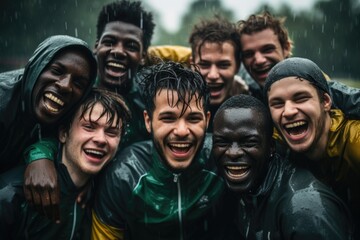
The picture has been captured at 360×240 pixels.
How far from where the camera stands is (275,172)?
3.56 m

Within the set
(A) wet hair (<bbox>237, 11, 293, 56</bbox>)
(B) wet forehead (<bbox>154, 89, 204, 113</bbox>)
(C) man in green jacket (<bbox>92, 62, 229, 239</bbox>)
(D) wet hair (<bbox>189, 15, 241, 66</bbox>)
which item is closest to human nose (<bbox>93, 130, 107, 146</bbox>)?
(C) man in green jacket (<bbox>92, 62, 229, 239</bbox>)

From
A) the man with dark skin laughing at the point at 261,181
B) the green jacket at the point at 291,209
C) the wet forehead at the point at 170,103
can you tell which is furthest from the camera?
the wet forehead at the point at 170,103

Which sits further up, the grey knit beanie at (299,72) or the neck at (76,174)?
the grey knit beanie at (299,72)

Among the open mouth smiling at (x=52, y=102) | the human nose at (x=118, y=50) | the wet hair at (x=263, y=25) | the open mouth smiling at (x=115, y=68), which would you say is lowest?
the open mouth smiling at (x=52, y=102)

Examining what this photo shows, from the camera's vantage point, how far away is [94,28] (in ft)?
102

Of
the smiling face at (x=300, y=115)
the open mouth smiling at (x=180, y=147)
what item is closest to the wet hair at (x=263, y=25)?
the smiling face at (x=300, y=115)

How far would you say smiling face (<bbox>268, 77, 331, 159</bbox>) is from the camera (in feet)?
11.8

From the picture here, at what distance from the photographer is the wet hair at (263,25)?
5047 mm

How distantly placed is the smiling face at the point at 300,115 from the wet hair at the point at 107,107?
138 cm

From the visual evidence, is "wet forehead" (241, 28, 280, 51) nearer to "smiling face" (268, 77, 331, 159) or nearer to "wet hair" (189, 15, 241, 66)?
"wet hair" (189, 15, 241, 66)

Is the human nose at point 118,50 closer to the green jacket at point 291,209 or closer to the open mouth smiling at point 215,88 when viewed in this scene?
the open mouth smiling at point 215,88

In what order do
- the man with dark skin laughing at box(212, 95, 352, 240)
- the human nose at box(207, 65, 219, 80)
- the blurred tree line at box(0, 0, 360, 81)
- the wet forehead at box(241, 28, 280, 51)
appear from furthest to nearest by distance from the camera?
the blurred tree line at box(0, 0, 360, 81), the wet forehead at box(241, 28, 280, 51), the human nose at box(207, 65, 219, 80), the man with dark skin laughing at box(212, 95, 352, 240)

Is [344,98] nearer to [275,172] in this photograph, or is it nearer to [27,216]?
[275,172]

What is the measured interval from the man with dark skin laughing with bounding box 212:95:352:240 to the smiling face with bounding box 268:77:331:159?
0.16 meters
